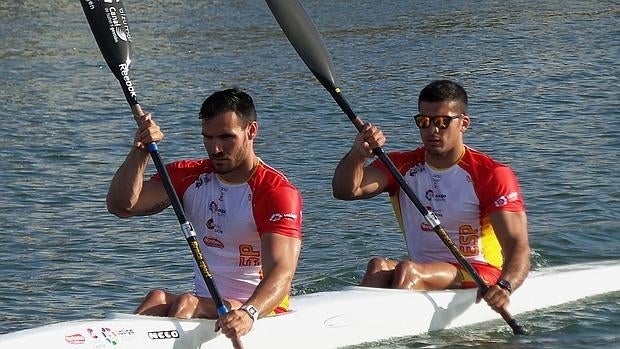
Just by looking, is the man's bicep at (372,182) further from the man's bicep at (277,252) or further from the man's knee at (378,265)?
the man's bicep at (277,252)

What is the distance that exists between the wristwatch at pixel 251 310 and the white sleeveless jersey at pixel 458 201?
1838 mm

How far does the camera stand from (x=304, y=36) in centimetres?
940

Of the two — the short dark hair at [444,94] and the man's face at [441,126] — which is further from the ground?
the short dark hair at [444,94]

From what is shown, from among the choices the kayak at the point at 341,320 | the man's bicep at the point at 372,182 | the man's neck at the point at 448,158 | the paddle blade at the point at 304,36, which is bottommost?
the kayak at the point at 341,320

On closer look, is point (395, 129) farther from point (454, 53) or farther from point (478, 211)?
point (478, 211)

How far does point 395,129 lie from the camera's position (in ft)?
55.5

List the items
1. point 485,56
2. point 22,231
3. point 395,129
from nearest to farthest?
point 22,231 < point 395,129 < point 485,56

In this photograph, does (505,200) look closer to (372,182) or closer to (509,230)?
(509,230)

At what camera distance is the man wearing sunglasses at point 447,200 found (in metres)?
8.25

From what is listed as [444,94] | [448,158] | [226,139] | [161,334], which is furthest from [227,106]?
[448,158]

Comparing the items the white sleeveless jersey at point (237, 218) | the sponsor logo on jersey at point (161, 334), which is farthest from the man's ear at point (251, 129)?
the sponsor logo on jersey at point (161, 334)

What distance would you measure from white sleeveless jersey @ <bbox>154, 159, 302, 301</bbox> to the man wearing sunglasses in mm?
964

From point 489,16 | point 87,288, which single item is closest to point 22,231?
point 87,288

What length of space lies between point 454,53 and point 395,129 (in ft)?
22.3
